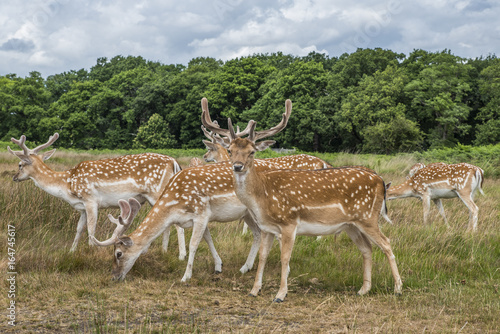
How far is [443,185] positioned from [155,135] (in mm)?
43567

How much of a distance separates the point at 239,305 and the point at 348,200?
67.2 inches

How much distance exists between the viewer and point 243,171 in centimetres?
520

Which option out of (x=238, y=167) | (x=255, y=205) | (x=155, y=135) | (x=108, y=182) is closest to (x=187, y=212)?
(x=255, y=205)

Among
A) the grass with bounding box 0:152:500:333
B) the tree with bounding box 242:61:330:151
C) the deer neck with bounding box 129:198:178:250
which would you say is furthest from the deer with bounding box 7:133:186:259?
the tree with bounding box 242:61:330:151

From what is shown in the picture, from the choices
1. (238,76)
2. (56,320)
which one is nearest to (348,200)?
(56,320)

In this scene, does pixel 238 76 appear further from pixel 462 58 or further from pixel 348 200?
pixel 348 200

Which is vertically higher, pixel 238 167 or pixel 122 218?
pixel 238 167

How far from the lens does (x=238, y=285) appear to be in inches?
236

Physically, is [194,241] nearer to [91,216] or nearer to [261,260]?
[261,260]

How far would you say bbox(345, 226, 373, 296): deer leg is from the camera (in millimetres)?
→ 5824

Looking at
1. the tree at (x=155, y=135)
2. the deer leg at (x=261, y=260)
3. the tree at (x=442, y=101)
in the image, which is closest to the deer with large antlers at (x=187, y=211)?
the deer leg at (x=261, y=260)

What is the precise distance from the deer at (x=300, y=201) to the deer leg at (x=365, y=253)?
1 centimetres

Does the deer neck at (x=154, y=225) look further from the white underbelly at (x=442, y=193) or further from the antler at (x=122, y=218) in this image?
the white underbelly at (x=442, y=193)

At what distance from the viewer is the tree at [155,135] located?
169 feet
